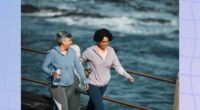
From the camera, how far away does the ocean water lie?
27594 mm

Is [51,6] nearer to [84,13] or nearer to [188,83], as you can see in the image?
[84,13]

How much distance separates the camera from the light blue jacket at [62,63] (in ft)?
16.0

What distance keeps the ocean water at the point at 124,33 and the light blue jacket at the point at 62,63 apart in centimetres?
2058

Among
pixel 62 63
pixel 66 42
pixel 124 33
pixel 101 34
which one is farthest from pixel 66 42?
pixel 124 33

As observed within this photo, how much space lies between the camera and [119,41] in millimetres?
32531

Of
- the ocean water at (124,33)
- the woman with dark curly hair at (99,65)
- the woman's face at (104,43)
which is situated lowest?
the ocean water at (124,33)

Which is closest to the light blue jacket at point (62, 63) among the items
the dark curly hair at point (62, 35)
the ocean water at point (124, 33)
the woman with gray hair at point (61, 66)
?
the woman with gray hair at point (61, 66)

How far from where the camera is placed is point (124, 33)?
1329 inches

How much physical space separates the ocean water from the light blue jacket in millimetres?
20576

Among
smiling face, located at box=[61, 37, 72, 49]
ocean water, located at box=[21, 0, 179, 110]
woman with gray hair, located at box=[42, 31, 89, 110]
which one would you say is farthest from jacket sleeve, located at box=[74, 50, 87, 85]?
ocean water, located at box=[21, 0, 179, 110]

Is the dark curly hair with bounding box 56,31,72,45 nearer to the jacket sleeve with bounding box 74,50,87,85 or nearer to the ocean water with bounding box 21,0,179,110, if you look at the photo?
the jacket sleeve with bounding box 74,50,87,85

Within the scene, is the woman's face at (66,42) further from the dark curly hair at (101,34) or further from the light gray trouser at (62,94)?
the light gray trouser at (62,94)

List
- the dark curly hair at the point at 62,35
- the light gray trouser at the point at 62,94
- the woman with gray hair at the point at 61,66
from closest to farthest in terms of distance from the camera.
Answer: the dark curly hair at the point at 62,35
the woman with gray hair at the point at 61,66
the light gray trouser at the point at 62,94

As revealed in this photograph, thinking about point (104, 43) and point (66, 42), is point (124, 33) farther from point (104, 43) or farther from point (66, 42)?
point (66, 42)
